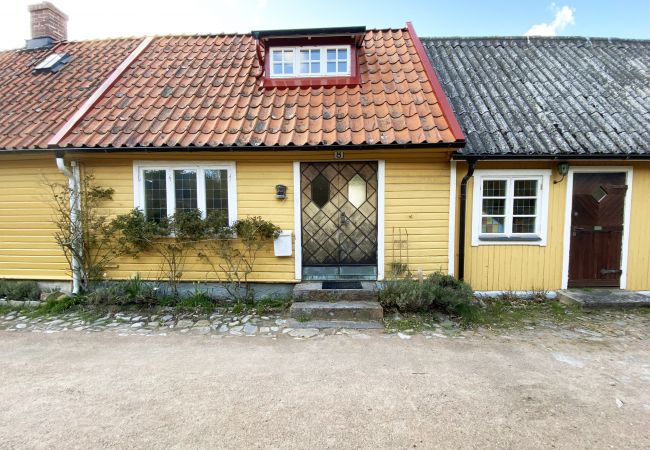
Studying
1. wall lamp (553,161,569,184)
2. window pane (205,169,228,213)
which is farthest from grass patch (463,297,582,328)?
window pane (205,169,228,213)

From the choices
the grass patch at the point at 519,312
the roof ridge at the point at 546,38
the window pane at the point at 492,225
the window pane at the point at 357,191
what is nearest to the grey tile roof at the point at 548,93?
the roof ridge at the point at 546,38

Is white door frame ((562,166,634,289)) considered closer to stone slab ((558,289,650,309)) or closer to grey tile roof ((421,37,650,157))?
stone slab ((558,289,650,309))

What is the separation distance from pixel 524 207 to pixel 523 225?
0.34 metres

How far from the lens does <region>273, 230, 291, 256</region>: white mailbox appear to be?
625 centimetres

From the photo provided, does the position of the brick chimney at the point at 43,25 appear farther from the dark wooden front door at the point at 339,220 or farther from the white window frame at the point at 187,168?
the dark wooden front door at the point at 339,220

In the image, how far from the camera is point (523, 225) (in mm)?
6633

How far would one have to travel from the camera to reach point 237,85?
23.9 ft

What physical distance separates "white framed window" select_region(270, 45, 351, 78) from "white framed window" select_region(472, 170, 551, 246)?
3.60 m

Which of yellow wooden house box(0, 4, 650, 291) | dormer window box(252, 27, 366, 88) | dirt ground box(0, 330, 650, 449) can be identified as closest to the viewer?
dirt ground box(0, 330, 650, 449)

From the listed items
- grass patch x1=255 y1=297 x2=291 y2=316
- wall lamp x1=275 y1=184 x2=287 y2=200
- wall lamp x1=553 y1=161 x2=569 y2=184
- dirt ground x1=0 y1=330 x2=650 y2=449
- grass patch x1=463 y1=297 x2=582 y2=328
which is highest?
wall lamp x1=553 y1=161 x2=569 y2=184

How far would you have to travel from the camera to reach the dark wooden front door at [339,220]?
6434mm

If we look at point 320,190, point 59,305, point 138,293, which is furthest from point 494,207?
point 59,305

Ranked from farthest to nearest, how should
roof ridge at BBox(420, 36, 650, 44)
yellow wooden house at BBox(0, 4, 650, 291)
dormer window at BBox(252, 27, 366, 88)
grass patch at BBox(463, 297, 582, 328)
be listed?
1. roof ridge at BBox(420, 36, 650, 44)
2. dormer window at BBox(252, 27, 366, 88)
3. yellow wooden house at BBox(0, 4, 650, 291)
4. grass patch at BBox(463, 297, 582, 328)

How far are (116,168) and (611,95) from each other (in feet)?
33.6
